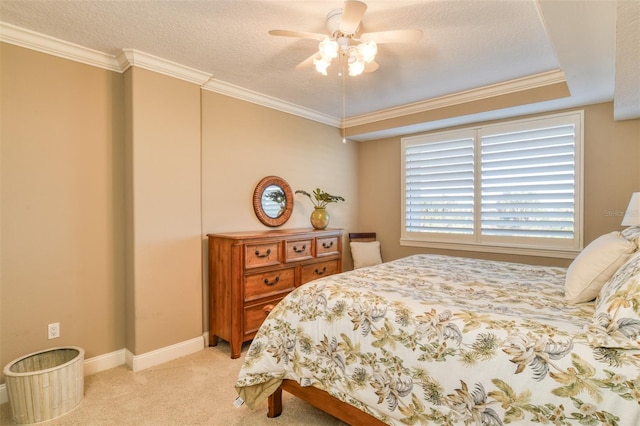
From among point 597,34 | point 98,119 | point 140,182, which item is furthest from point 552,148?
point 98,119

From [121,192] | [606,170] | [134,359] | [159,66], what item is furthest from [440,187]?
[134,359]

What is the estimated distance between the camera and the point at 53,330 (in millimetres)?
2402

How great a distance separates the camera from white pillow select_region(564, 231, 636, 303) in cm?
164

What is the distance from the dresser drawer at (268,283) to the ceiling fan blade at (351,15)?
2112 millimetres

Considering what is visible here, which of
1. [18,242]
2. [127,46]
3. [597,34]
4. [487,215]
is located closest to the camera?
[597,34]

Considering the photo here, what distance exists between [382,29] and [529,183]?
95.1 inches

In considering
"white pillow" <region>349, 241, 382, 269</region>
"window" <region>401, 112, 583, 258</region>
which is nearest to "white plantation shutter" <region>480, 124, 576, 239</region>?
"window" <region>401, 112, 583, 258</region>

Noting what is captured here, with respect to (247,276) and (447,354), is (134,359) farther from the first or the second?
(447,354)

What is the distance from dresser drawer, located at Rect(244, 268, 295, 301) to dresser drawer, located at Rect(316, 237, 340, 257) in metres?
0.43

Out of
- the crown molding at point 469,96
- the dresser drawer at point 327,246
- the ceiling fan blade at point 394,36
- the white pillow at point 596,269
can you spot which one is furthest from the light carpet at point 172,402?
the crown molding at point 469,96

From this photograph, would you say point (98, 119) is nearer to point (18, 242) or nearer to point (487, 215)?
point (18, 242)

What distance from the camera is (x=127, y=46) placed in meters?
2.47

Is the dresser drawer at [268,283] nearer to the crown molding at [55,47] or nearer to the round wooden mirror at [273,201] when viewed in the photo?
the round wooden mirror at [273,201]

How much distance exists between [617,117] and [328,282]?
10.4ft
